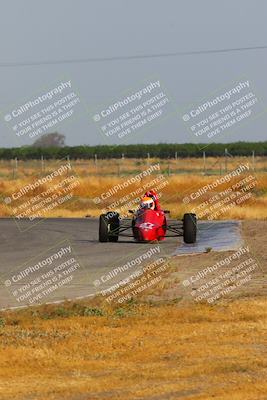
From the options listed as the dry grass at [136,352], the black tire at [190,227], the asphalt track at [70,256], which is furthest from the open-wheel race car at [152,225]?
the dry grass at [136,352]

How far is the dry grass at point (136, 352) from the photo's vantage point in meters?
9.39

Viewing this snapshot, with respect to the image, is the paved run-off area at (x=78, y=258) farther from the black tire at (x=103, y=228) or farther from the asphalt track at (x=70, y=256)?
the black tire at (x=103, y=228)

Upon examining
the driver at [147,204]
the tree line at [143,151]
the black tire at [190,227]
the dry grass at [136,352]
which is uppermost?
the dry grass at [136,352]

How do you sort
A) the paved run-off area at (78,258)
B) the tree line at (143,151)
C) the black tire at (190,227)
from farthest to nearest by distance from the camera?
the tree line at (143,151) < the black tire at (190,227) < the paved run-off area at (78,258)

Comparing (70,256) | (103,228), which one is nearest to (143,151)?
(103,228)

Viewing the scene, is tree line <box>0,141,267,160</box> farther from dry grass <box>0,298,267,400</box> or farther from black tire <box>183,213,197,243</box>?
dry grass <box>0,298,267,400</box>

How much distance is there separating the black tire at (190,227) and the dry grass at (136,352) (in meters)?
11.2

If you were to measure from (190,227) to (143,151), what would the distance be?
279 feet

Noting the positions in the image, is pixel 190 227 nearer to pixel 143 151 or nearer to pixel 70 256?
pixel 70 256

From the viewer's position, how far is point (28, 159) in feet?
390

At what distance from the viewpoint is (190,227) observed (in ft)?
87.1

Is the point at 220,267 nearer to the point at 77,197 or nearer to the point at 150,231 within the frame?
the point at 150,231

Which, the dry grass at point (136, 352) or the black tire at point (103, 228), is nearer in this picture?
the dry grass at point (136, 352)

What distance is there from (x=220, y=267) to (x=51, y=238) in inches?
429
